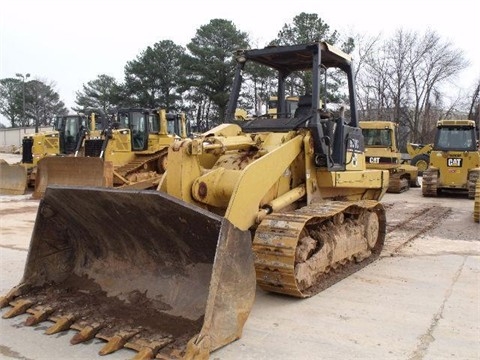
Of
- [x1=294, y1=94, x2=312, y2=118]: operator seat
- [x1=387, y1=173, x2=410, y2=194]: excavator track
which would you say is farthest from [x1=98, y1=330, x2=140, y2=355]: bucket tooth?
[x1=387, y1=173, x2=410, y2=194]: excavator track

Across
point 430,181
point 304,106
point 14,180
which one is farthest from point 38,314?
point 430,181

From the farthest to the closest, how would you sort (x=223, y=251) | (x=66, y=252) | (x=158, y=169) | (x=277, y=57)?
(x=158, y=169)
(x=277, y=57)
(x=66, y=252)
(x=223, y=251)

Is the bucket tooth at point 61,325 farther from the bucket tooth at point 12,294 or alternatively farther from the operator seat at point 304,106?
the operator seat at point 304,106

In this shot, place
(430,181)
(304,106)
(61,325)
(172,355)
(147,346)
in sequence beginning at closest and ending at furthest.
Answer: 1. (172,355)
2. (147,346)
3. (61,325)
4. (304,106)
5. (430,181)

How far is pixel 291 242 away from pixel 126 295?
1599 millimetres

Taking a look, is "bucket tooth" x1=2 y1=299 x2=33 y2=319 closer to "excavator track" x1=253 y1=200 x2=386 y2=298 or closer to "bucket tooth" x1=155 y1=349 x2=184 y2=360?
"bucket tooth" x1=155 y1=349 x2=184 y2=360

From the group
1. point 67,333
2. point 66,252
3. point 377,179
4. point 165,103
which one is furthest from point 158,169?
point 165,103

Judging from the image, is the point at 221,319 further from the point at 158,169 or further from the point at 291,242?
the point at 158,169

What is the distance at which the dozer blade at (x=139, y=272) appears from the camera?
3.93 meters

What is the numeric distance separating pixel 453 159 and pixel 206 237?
1335 cm

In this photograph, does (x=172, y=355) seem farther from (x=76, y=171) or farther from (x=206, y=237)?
(x=76, y=171)

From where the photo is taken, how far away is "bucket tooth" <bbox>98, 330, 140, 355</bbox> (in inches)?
154

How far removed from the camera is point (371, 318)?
4.78 metres

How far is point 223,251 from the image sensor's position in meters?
3.90
